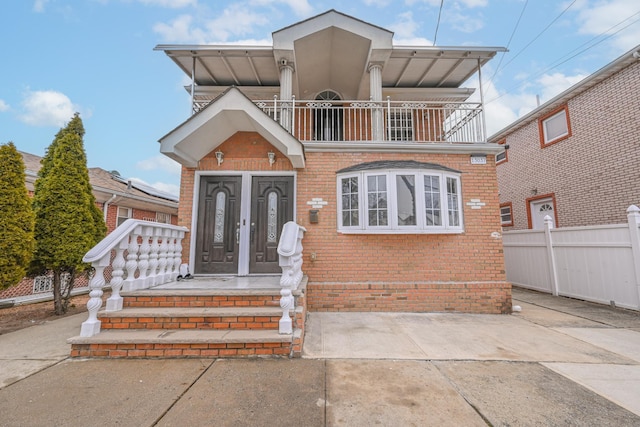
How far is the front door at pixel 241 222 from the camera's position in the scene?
205 inches

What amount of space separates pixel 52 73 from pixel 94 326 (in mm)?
17054

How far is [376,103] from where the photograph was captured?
19.1 ft


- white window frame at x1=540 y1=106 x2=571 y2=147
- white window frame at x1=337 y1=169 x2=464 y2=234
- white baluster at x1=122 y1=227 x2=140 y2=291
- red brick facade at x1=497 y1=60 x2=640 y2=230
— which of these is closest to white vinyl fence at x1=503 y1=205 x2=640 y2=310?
red brick facade at x1=497 y1=60 x2=640 y2=230

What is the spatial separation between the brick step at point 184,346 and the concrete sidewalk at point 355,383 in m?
0.11

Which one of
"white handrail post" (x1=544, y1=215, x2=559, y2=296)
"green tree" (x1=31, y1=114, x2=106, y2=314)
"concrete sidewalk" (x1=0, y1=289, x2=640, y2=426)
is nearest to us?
"concrete sidewalk" (x1=0, y1=289, x2=640, y2=426)

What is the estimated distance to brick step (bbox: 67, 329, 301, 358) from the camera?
Result: 2.88 meters

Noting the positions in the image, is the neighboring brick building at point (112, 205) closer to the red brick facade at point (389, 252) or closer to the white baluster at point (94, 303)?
the white baluster at point (94, 303)

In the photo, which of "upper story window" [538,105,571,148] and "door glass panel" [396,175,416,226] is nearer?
"door glass panel" [396,175,416,226]

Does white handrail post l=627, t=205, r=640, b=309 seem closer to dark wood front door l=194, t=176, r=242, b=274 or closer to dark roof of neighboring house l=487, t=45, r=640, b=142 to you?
dark roof of neighboring house l=487, t=45, r=640, b=142

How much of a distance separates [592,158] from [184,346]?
36.4 ft

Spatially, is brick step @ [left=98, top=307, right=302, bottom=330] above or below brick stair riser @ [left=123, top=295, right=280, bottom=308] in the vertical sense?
below

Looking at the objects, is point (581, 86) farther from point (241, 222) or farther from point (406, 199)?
point (241, 222)

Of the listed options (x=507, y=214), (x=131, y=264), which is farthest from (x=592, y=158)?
(x=131, y=264)

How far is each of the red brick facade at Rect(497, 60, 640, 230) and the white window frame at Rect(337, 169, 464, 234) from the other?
5545mm
